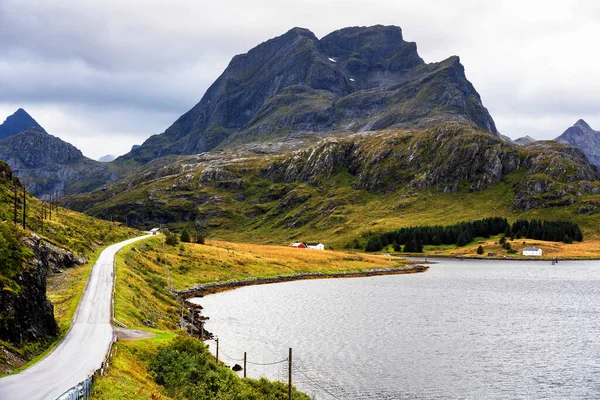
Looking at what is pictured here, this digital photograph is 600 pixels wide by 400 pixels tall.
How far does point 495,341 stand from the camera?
68.1m

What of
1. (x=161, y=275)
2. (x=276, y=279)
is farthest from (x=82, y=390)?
(x=276, y=279)

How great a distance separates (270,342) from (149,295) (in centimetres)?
2254

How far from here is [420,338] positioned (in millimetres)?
Result: 70000

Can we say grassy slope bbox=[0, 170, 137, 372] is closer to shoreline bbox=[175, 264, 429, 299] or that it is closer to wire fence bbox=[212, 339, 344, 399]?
wire fence bbox=[212, 339, 344, 399]

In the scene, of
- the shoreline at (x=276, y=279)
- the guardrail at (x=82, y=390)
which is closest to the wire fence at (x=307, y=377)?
the guardrail at (x=82, y=390)

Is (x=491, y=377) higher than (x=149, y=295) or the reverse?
the reverse

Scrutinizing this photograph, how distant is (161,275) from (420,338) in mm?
61465

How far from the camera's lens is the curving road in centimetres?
2816

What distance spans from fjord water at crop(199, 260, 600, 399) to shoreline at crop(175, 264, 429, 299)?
15.9ft

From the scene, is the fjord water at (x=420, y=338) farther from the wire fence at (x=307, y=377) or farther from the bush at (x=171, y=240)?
the bush at (x=171, y=240)

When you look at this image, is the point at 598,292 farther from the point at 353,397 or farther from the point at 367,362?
the point at 353,397

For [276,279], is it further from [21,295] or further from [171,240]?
[21,295]

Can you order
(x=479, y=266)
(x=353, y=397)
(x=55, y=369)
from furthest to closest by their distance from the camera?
(x=479, y=266) → (x=353, y=397) → (x=55, y=369)

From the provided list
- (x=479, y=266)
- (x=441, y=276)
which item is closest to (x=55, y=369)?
(x=441, y=276)
